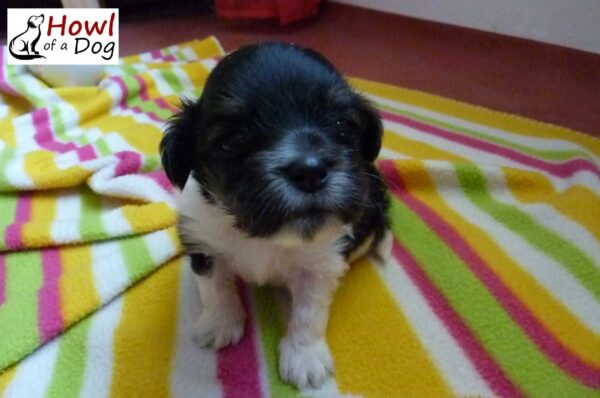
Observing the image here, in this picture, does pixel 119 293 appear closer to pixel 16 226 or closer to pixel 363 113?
pixel 16 226

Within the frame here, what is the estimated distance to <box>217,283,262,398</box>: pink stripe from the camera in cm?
118

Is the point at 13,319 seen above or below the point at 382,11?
below

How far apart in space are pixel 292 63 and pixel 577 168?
3.55 feet

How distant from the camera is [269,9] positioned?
118 inches

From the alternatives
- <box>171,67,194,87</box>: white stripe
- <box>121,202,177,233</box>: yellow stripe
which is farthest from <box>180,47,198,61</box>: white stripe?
<box>121,202,177,233</box>: yellow stripe

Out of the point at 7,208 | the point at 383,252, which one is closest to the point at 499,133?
the point at 383,252

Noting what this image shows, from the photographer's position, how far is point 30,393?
1175mm

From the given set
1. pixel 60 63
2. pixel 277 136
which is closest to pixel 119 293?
pixel 277 136

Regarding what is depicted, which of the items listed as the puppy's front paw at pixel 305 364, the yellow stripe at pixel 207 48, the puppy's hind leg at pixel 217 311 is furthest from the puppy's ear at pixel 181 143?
the yellow stripe at pixel 207 48

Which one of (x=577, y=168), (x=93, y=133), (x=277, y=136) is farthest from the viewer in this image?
(x=93, y=133)

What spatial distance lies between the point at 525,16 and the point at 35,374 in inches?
88.5

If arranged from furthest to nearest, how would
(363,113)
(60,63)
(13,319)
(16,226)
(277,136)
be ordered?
(60,63) → (16,226) → (13,319) → (363,113) → (277,136)

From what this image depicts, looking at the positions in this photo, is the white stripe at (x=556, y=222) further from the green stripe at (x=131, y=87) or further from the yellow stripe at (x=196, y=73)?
the green stripe at (x=131, y=87)

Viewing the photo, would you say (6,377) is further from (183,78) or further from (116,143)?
(183,78)
